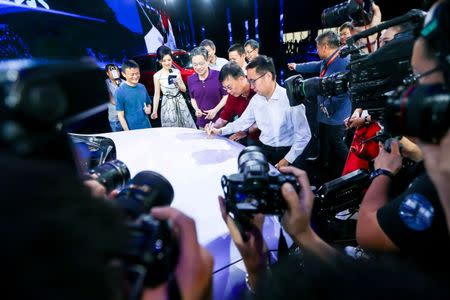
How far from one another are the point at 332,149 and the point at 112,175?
2661 mm

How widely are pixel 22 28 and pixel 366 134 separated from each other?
20.4 feet

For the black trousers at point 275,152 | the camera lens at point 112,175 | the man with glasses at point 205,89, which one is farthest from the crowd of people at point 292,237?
the man with glasses at point 205,89

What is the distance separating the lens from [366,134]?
1.99m

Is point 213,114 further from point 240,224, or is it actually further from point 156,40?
point 156,40

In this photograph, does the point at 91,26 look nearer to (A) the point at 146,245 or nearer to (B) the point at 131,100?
(B) the point at 131,100

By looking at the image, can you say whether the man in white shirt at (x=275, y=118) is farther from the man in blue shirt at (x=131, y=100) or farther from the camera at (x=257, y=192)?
the man in blue shirt at (x=131, y=100)

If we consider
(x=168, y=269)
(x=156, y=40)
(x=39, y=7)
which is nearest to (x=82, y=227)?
(x=168, y=269)

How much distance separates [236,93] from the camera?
110 inches

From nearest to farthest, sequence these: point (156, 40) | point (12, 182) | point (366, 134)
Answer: point (12, 182)
point (366, 134)
point (156, 40)

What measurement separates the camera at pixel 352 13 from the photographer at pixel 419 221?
1.13 m

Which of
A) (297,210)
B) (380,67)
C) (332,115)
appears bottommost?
(332,115)

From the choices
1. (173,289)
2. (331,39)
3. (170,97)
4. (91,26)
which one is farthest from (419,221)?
(91,26)

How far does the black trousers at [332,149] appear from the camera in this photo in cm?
301

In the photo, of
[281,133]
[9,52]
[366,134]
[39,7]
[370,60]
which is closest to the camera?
[370,60]
